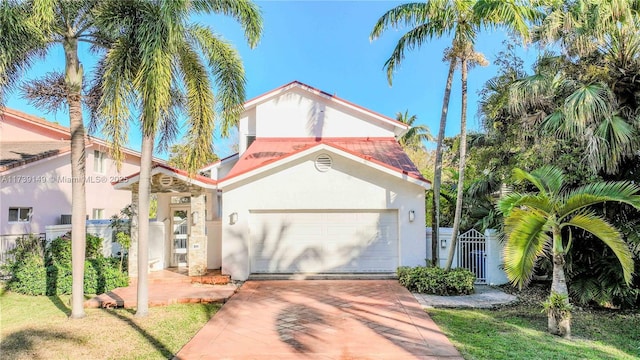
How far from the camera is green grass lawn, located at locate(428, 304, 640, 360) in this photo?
6.34 meters

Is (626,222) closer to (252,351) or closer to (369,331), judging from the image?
(369,331)

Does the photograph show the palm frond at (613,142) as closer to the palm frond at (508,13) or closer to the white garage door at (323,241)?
the palm frond at (508,13)

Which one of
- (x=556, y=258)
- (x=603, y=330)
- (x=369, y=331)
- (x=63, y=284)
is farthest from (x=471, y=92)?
(x=63, y=284)

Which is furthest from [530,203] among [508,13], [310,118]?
[310,118]

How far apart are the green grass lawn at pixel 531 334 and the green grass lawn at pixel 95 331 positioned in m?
5.35

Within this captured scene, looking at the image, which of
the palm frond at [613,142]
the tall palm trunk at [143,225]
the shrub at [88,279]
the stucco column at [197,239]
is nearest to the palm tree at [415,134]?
the stucco column at [197,239]

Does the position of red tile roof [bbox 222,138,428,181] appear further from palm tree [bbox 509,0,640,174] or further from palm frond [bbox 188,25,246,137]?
palm tree [bbox 509,0,640,174]

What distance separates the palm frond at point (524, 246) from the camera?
752 centimetres

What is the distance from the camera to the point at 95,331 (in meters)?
7.61

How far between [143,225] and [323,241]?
20.3 ft

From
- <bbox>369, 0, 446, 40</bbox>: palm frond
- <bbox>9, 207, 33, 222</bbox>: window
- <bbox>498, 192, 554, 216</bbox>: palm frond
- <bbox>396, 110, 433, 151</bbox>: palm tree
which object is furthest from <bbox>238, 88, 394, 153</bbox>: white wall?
<bbox>396, 110, 433, 151</bbox>: palm tree

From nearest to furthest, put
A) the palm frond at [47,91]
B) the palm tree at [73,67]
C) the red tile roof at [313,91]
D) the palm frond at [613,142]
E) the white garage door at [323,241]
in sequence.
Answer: the palm tree at [73,67] < the palm frond at [613,142] < the palm frond at [47,91] < the white garage door at [323,241] < the red tile roof at [313,91]

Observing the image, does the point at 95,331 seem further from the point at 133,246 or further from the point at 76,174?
the point at 133,246

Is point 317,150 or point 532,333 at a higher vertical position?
point 317,150
